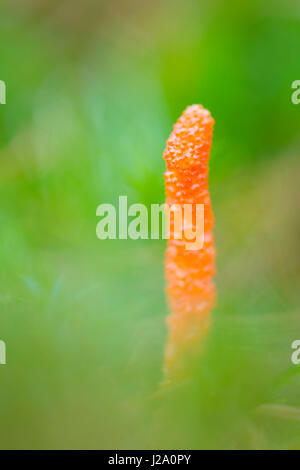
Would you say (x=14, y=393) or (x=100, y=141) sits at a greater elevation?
(x=100, y=141)

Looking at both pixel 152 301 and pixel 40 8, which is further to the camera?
pixel 40 8

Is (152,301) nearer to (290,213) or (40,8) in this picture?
(290,213)
